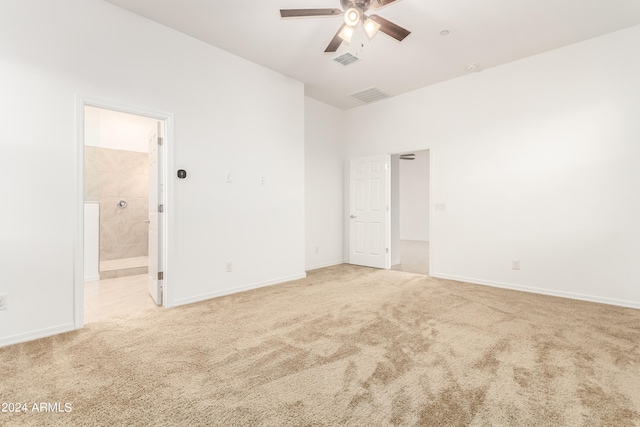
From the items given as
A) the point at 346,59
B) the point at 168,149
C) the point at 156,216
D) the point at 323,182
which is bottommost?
the point at 156,216

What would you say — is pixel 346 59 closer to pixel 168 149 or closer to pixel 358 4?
pixel 358 4

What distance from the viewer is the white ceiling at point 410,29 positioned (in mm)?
2871

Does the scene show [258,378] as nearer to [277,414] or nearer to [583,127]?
[277,414]

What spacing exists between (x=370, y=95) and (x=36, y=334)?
5.09m

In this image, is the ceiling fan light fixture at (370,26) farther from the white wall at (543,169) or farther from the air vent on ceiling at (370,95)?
the white wall at (543,169)

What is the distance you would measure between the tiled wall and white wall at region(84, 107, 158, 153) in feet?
0.46

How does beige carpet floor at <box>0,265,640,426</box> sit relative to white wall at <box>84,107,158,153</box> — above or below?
below

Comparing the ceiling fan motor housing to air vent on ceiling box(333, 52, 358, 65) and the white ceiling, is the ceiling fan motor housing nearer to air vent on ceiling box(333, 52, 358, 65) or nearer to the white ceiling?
the white ceiling

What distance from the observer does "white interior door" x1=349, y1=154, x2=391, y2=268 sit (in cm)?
529

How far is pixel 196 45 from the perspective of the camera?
345 centimetres

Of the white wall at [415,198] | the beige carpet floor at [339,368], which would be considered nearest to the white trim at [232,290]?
the beige carpet floor at [339,368]

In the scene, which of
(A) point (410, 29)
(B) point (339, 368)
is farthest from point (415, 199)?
(B) point (339, 368)

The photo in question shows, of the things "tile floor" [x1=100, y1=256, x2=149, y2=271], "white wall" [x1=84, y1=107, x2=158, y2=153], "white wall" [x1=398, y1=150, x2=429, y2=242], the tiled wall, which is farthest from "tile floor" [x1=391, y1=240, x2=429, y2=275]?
"white wall" [x1=84, y1=107, x2=158, y2=153]

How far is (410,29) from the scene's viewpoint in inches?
128
